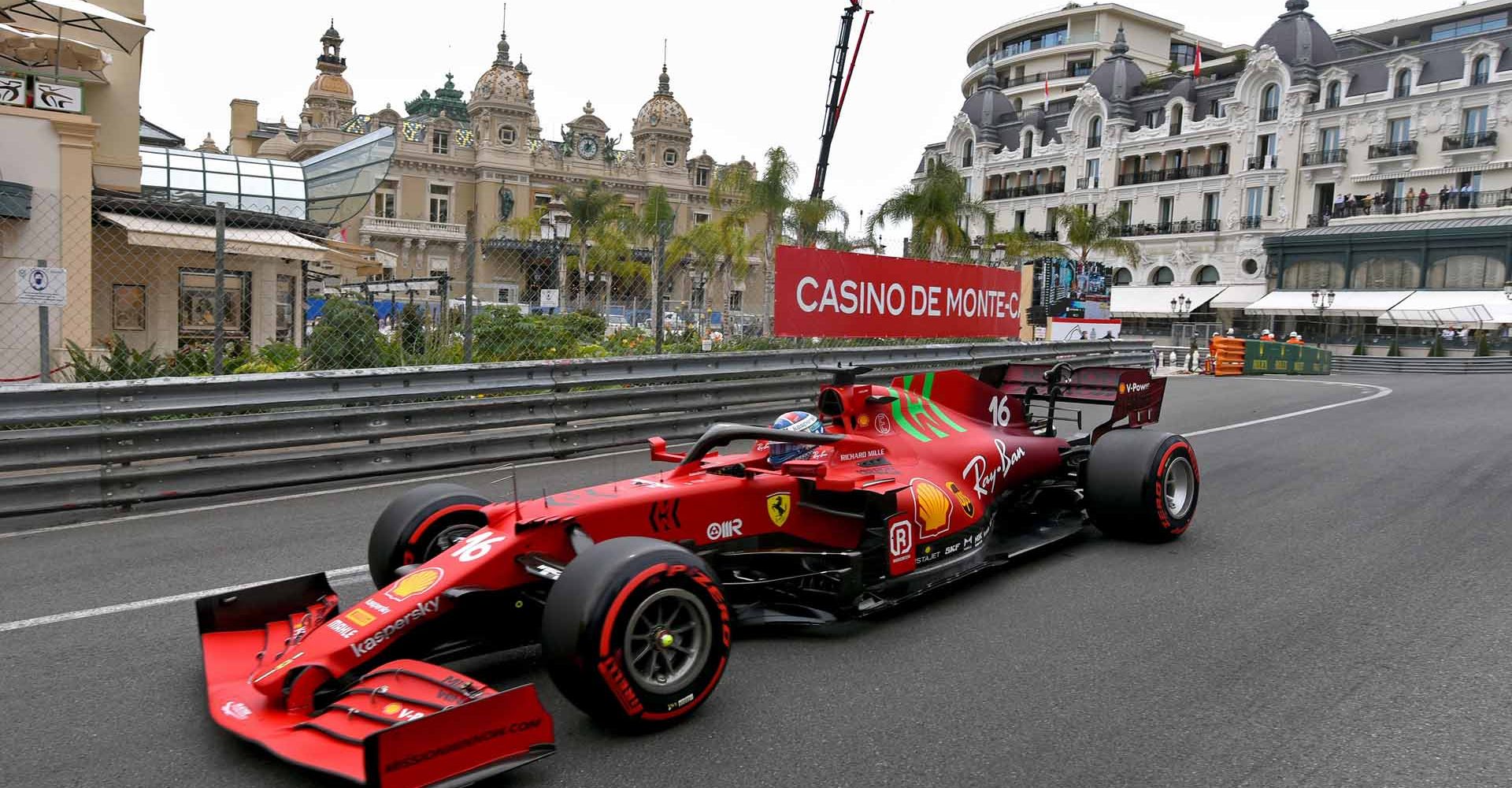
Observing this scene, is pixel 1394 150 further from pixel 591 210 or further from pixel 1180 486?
pixel 1180 486

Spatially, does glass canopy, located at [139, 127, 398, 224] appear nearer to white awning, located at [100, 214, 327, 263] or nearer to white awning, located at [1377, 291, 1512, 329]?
white awning, located at [100, 214, 327, 263]

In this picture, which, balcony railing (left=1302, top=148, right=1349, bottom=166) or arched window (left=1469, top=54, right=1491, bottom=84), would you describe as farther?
balcony railing (left=1302, top=148, right=1349, bottom=166)

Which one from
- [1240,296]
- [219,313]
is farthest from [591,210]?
[219,313]

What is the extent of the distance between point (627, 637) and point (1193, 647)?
2.67 metres

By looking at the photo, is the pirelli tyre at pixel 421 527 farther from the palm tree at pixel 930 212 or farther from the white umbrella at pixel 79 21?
the palm tree at pixel 930 212

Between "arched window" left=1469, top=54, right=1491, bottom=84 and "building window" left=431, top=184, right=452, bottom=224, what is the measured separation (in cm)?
5920

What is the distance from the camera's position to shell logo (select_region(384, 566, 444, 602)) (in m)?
3.61

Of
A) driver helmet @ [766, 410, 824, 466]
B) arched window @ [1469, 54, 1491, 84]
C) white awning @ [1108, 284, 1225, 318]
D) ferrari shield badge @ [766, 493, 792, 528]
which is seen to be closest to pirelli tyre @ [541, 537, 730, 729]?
ferrari shield badge @ [766, 493, 792, 528]

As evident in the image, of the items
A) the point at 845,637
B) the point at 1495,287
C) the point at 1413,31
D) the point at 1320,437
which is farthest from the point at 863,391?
the point at 1413,31

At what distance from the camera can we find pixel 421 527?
4.51m

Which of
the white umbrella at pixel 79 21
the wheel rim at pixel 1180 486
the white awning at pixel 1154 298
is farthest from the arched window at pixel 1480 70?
the white umbrella at pixel 79 21

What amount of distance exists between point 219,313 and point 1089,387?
6912mm

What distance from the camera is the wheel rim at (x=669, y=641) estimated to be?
358 cm

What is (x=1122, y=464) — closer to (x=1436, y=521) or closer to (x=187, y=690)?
(x=1436, y=521)
